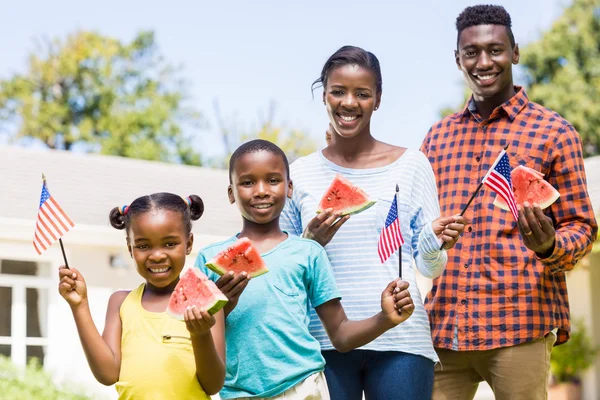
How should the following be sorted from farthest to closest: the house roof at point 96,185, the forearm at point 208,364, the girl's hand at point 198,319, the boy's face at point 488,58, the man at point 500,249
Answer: the house roof at point 96,185
the boy's face at point 488,58
the man at point 500,249
the forearm at point 208,364
the girl's hand at point 198,319

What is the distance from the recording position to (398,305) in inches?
157

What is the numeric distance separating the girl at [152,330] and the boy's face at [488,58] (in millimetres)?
1784

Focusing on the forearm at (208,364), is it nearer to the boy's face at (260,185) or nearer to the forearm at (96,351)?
the forearm at (96,351)

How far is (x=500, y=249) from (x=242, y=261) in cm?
155

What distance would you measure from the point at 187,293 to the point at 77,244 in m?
9.78

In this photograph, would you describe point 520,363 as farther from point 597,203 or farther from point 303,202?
point 597,203

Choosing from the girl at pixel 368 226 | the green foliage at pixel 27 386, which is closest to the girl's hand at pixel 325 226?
the girl at pixel 368 226

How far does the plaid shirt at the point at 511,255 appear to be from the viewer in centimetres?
480

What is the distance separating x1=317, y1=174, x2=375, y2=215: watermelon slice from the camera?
4.30 metres

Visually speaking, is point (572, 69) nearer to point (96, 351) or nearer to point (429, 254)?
point (429, 254)

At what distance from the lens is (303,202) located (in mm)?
4625

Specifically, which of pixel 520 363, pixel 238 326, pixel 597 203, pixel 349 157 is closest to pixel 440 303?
pixel 520 363

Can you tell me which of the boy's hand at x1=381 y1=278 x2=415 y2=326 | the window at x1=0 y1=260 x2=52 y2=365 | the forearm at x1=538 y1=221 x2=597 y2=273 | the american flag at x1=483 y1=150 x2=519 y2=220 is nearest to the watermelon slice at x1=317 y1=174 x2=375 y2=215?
the boy's hand at x1=381 y1=278 x2=415 y2=326

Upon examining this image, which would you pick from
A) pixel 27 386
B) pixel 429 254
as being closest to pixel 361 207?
pixel 429 254
